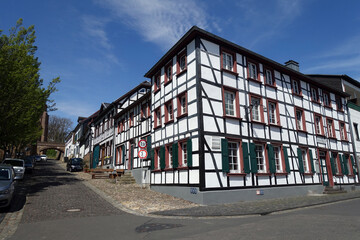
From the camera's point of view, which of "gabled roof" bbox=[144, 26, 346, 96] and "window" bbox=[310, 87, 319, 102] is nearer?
"gabled roof" bbox=[144, 26, 346, 96]

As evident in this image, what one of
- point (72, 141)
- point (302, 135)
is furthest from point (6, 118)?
point (72, 141)

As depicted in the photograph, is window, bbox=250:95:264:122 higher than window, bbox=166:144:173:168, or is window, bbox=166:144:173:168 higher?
window, bbox=250:95:264:122

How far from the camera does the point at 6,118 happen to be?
14336 mm

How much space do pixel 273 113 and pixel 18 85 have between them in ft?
48.8

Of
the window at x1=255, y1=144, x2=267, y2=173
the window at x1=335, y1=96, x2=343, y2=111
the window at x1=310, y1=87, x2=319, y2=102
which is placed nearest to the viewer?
the window at x1=255, y1=144, x2=267, y2=173

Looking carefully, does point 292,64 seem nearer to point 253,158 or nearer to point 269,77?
point 269,77

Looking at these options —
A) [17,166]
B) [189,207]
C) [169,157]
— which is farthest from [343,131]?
[17,166]

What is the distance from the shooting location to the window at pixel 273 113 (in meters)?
16.0

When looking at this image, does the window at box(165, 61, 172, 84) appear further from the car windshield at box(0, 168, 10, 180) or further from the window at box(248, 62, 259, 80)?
the car windshield at box(0, 168, 10, 180)

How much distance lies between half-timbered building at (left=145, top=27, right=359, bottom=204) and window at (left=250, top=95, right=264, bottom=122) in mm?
60

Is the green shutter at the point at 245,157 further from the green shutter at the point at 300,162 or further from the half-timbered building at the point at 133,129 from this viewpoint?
the half-timbered building at the point at 133,129

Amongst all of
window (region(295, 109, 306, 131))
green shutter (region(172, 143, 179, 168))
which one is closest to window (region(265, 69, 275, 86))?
window (region(295, 109, 306, 131))

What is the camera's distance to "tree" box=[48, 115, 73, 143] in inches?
2751

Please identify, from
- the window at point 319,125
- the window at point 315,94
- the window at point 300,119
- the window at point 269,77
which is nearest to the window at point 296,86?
the window at point 300,119
